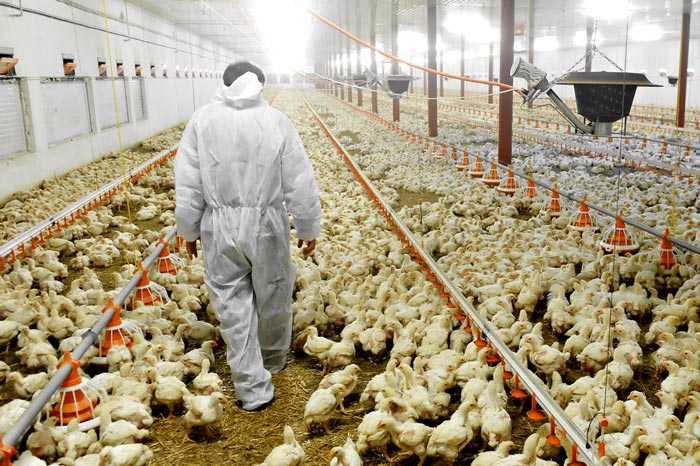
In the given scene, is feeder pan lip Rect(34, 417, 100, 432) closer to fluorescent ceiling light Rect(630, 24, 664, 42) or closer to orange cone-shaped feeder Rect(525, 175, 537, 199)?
orange cone-shaped feeder Rect(525, 175, 537, 199)

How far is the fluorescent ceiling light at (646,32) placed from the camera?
77.1ft

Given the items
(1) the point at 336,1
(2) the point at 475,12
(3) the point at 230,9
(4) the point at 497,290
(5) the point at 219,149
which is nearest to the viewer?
(5) the point at 219,149

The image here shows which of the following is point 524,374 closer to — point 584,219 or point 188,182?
point 188,182

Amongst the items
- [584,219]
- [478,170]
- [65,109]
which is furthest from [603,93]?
[65,109]

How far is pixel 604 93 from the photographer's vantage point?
571 cm

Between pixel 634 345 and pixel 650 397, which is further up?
pixel 634 345

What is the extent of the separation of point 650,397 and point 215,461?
2.75 meters

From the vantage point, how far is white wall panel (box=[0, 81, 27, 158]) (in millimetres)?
10430

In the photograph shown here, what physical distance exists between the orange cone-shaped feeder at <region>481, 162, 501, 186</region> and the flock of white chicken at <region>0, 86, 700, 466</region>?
2417 millimetres

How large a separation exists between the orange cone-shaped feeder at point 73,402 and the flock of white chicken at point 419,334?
99mm

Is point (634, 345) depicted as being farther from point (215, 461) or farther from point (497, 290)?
point (215, 461)

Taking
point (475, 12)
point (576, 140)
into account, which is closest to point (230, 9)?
point (475, 12)

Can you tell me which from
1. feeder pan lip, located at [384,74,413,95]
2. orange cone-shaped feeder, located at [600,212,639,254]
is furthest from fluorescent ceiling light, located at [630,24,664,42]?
orange cone-shaped feeder, located at [600,212,639,254]

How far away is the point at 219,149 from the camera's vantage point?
12.9 ft
